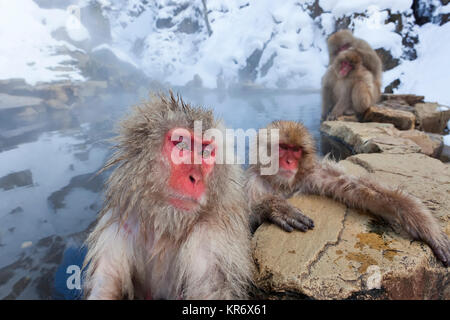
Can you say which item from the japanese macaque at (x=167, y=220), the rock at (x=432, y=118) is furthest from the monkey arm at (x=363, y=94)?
the japanese macaque at (x=167, y=220)

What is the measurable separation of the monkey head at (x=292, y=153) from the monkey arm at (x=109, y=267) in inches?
46.4

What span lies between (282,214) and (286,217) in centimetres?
4

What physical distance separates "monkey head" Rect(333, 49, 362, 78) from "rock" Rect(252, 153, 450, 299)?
10.9 feet

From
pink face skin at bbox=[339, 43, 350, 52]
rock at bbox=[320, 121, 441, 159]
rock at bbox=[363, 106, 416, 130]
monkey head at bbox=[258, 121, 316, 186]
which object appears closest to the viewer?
monkey head at bbox=[258, 121, 316, 186]

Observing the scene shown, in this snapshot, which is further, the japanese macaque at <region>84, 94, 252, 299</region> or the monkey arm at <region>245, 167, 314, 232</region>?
the monkey arm at <region>245, 167, 314, 232</region>

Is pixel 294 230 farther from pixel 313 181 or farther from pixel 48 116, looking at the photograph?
pixel 48 116

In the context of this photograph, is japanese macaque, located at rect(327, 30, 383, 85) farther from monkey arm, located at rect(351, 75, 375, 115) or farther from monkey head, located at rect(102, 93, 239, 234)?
monkey head, located at rect(102, 93, 239, 234)

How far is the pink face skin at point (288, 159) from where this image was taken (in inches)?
75.6

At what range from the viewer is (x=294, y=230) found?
1.52m

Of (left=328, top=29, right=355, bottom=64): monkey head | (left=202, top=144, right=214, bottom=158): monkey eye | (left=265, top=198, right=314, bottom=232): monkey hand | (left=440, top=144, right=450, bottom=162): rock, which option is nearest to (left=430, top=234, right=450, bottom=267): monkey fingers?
(left=265, top=198, right=314, bottom=232): monkey hand

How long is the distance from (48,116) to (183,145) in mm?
9133

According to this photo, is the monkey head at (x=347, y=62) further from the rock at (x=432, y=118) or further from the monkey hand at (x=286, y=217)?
the monkey hand at (x=286, y=217)

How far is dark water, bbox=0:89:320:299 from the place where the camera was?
10.2 ft

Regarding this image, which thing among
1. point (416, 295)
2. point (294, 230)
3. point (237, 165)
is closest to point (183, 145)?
point (237, 165)
